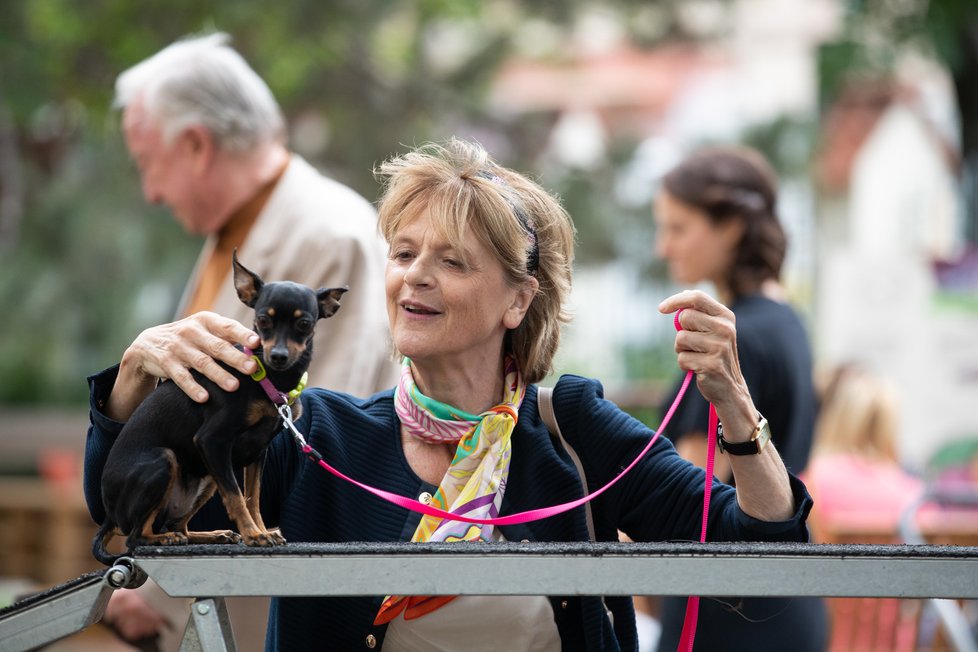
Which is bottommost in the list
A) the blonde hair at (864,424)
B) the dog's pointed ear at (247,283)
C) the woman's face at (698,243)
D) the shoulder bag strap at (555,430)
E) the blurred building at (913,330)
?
the dog's pointed ear at (247,283)

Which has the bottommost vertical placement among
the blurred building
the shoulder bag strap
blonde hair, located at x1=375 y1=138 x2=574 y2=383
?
the shoulder bag strap

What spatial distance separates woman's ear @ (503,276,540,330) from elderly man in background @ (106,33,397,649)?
2.60 ft

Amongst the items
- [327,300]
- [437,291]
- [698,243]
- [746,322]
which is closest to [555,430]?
[437,291]

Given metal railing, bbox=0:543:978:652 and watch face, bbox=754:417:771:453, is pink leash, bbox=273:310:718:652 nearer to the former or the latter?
watch face, bbox=754:417:771:453

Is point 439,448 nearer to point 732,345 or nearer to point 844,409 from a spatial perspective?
point 732,345

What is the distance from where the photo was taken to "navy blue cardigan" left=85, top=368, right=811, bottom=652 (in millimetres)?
2289

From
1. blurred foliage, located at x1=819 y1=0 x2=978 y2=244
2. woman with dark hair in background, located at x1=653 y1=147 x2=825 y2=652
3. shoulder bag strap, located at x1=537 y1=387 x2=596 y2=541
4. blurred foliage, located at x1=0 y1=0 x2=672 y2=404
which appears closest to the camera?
shoulder bag strap, located at x1=537 y1=387 x2=596 y2=541

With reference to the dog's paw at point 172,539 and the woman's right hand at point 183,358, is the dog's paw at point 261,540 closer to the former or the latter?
the dog's paw at point 172,539

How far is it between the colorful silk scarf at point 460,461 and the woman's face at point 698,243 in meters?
1.30

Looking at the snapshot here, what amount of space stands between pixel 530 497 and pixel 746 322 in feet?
3.92

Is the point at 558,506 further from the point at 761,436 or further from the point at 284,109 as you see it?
the point at 284,109

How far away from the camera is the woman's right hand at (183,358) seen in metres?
1.94

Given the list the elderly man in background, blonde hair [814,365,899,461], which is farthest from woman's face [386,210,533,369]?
blonde hair [814,365,899,461]

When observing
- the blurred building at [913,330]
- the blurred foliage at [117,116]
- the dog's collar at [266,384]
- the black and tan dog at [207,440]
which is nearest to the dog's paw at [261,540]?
the black and tan dog at [207,440]
